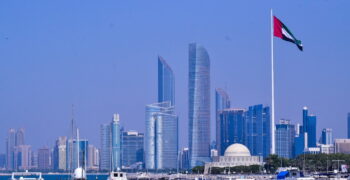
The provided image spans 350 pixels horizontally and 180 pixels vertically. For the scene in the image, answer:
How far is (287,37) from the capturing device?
274 ft

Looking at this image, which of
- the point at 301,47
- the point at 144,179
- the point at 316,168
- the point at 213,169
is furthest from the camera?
the point at 213,169

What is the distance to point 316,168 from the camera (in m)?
144

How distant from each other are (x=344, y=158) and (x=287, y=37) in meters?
69.6

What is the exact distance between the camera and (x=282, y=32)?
8394 cm

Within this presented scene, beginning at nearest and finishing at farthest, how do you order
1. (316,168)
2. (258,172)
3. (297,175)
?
1. (297,175)
2. (316,168)
3. (258,172)

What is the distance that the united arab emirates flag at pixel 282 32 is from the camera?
8294 centimetres

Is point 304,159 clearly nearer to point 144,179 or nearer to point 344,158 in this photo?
point 344,158

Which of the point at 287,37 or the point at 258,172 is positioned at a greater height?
the point at 287,37

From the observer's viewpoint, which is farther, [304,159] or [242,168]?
[242,168]

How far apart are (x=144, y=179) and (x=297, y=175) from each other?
79807 millimetres

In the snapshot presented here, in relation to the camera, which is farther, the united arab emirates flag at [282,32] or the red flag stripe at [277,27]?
the red flag stripe at [277,27]

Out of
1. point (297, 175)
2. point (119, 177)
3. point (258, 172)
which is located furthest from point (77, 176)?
point (258, 172)

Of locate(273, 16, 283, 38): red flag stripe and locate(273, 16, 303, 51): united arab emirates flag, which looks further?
locate(273, 16, 283, 38): red flag stripe

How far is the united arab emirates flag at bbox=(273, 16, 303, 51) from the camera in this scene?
82.9 meters
